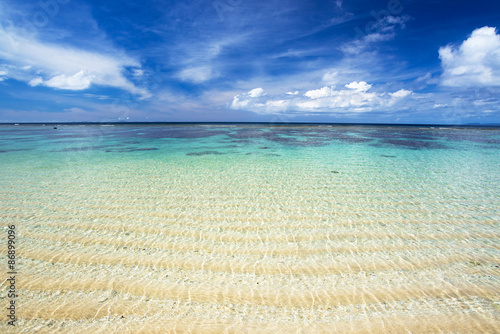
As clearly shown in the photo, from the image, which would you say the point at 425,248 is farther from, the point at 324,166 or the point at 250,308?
the point at 324,166

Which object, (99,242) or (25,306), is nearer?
(25,306)

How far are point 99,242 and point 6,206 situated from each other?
561 cm

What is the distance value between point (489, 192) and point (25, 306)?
15894 millimetres

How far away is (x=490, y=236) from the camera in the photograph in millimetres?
6270

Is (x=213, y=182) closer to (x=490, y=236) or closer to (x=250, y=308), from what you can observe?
(x=250, y=308)

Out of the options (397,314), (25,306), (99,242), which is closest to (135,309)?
(25,306)

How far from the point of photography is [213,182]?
11.7 meters

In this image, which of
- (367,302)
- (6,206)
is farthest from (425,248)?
(6,206)

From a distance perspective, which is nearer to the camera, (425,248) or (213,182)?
(425,248)

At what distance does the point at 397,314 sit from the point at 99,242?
6.68 meters

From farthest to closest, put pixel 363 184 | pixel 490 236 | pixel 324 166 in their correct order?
pixel 324 166 < pixel 363 184 < pixel 490 236

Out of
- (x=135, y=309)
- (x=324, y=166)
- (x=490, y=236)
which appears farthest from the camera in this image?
(x=324, y=166)

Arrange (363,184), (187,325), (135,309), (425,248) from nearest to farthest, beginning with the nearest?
(187,325) → (135,309) → (425,248) → (363,184)

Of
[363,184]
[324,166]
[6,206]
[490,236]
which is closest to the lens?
[490,236]
